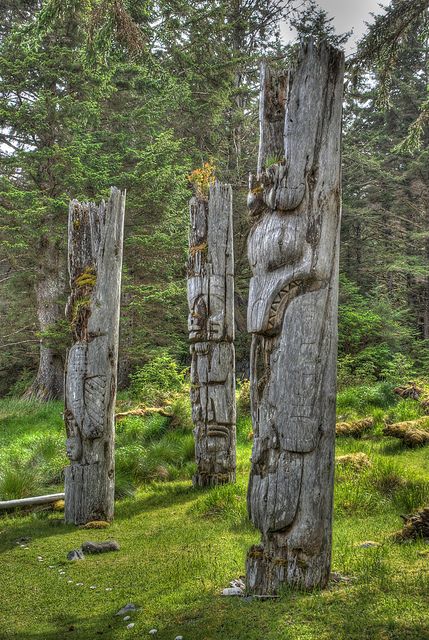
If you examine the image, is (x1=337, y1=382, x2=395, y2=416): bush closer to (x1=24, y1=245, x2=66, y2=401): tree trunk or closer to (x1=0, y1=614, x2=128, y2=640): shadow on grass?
(x1=0, y1=614, x2=128, y2=640): shadow on grass

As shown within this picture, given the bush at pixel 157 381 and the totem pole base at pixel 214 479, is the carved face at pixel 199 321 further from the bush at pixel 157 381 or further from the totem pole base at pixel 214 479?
the bush at pixel 157 381

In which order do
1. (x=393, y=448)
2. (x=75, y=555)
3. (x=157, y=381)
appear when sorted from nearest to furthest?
(x=75, y=555)
(x=393, y=448)
(x=157, y=381)

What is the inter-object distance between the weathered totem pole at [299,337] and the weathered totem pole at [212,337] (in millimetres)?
3888

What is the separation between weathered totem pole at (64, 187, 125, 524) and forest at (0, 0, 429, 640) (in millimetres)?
26

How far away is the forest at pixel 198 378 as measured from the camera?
12.1 ft

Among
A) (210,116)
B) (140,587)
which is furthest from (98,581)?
(210,116)

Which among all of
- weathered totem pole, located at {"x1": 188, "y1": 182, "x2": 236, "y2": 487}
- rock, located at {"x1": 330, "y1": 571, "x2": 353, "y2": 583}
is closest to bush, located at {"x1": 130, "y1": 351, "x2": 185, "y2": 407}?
weathered totem pole, located at {"x1": 188, "y1": 182, "x2": 236, "y2": 487}

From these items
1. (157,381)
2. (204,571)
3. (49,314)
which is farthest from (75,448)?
(49,314)

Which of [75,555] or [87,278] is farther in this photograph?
[87,278]

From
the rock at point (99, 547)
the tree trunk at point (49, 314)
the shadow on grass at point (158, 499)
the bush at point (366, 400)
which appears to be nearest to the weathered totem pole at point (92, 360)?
the shadow on grass at point (158, 499)

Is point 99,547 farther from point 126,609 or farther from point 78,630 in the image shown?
point 78,630

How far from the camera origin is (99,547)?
17.8ft

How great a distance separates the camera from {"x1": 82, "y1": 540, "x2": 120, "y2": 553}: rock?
5398 mm

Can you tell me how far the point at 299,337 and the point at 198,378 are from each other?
4.31m
